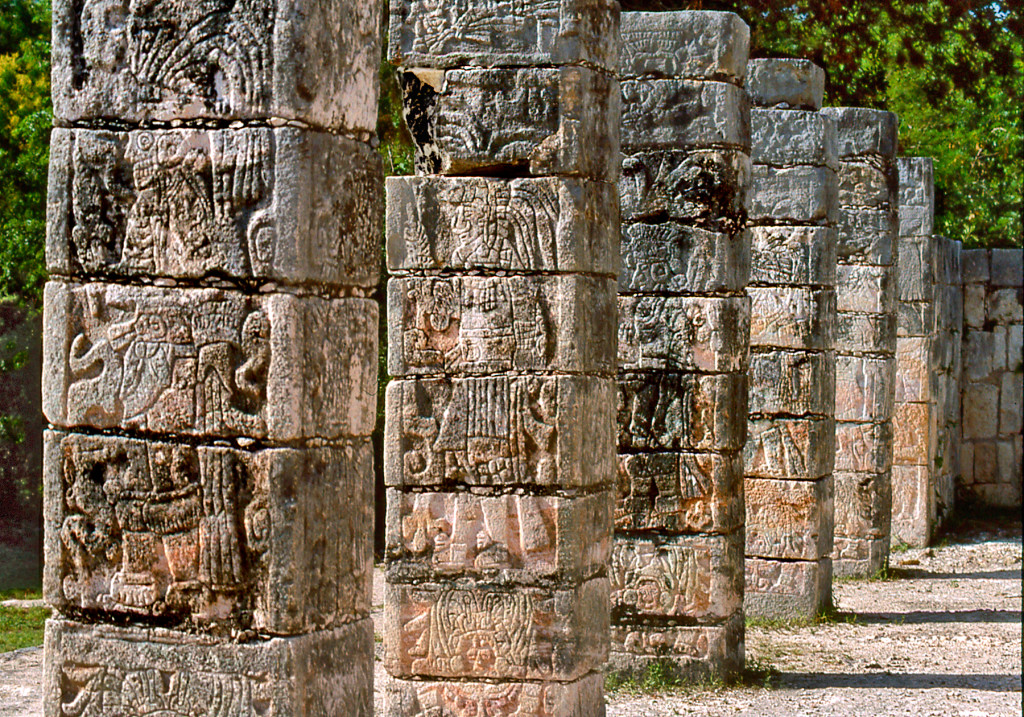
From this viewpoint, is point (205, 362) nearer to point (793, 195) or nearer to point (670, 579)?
point (670, 579)

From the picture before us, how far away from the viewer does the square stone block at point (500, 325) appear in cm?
672

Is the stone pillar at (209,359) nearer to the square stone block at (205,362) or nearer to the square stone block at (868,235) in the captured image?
the square stone block at (205,362)

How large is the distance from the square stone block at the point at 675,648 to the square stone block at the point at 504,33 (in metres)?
3.55

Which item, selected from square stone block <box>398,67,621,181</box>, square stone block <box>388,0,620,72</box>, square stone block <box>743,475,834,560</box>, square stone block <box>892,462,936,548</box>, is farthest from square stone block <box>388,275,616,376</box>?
square stone block <box>892,462,936,548</box>

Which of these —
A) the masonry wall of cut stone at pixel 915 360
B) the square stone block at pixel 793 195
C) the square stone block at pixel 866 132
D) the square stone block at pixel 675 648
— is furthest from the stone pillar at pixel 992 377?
the square stone block at pixel 675 648

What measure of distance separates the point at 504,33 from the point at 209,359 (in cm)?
304

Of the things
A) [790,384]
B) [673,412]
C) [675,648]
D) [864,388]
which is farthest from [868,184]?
[675,648]

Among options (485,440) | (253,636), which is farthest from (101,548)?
(485,440)

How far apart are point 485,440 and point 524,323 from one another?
55 centimetres

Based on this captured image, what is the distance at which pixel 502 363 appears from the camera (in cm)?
680

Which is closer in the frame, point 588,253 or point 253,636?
point 253,636

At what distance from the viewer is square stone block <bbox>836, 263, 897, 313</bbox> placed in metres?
13.8

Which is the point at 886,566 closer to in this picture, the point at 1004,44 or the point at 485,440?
the point at 1004,44

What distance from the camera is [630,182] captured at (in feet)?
29.5
